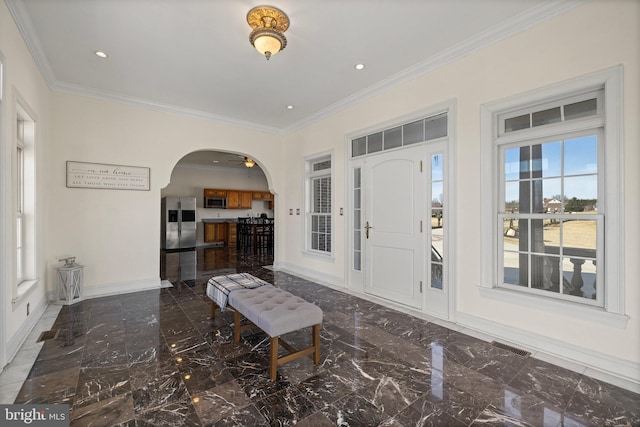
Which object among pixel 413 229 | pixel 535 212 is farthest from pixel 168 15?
pixel 535 212

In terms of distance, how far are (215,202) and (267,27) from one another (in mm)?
8522

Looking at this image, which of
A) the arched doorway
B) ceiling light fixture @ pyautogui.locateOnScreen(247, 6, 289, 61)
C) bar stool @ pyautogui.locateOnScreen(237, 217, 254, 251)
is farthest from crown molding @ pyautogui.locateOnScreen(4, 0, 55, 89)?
bar stool @ pyautogui.locateOnScreen(237, 217, 254, 251)

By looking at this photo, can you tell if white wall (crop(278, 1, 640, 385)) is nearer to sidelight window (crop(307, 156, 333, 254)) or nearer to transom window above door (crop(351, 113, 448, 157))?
transom window above door (crop(351, 113, 448, 157))

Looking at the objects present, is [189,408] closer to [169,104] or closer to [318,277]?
[318,277]

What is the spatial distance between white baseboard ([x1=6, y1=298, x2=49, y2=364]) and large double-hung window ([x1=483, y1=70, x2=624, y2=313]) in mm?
4419

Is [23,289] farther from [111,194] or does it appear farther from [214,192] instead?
[214,192]

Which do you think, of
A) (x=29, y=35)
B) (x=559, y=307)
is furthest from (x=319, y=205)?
A: (x=29, y=35)

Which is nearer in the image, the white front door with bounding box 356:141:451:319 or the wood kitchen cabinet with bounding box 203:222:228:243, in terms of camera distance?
the white front door with bounding box 356:141:451:319

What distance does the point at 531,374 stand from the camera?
7.24 ft

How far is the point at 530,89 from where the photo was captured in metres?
2.64

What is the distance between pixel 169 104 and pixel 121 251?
8.26 feet

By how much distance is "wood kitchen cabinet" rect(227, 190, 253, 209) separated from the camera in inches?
422

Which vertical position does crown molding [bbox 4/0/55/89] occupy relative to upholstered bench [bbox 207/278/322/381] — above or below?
above

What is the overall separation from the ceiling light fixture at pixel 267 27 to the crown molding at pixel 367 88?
1.73 m
